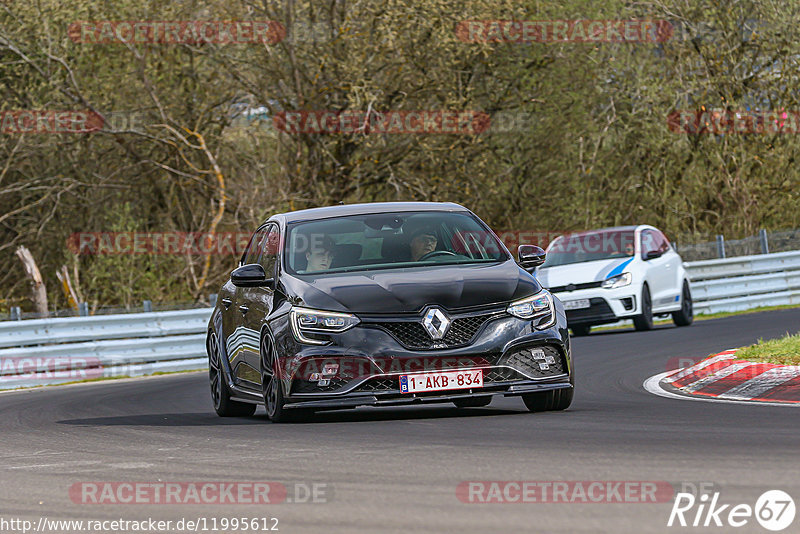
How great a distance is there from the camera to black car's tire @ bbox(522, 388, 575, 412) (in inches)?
419

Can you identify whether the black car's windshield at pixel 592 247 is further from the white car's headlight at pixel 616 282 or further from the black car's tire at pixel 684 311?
the black car's tire at pixel 684 311

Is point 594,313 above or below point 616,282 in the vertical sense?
below

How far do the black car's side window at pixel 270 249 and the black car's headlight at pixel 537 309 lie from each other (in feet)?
7.05

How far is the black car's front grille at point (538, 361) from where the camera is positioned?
33.3ft

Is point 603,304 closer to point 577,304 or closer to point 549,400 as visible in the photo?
point 577,304

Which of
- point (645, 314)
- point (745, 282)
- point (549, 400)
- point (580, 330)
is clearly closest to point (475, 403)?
point (549, 400)

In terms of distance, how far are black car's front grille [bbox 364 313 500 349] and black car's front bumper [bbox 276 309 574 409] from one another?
0.10 ft

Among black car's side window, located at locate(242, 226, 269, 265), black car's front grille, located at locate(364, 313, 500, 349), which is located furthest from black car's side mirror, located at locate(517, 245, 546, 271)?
black car's side window, located at locate(242, 226, 269, 265)

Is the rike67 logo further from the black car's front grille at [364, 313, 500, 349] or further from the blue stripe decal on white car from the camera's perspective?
the blue stripe decal on white car

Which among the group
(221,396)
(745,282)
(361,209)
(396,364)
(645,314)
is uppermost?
(361,209)

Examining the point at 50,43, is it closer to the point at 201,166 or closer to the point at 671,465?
the point at 201,166

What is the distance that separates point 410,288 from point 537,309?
3.14ft

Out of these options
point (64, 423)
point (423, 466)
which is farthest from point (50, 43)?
point (423, 466)

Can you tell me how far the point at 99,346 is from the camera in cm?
2050
